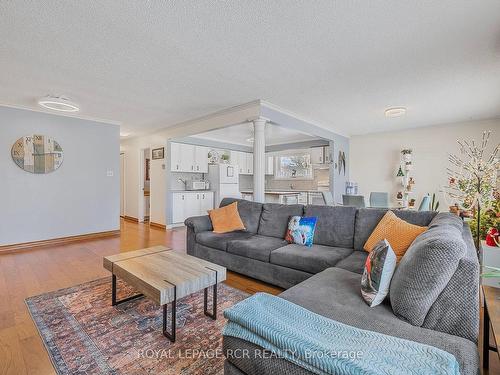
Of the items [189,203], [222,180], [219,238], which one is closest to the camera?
[219,238]

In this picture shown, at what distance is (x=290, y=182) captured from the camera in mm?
8266

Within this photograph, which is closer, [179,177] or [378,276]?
[378,276]

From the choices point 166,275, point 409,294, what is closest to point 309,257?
point 409,294

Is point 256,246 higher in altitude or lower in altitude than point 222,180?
lower

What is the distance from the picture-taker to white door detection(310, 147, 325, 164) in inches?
288

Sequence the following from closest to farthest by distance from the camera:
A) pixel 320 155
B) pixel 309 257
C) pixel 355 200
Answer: pixel 309 257 → pixel 355 200 → pixel 320 155

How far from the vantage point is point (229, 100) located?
160 inches

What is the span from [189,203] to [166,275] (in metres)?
4.61

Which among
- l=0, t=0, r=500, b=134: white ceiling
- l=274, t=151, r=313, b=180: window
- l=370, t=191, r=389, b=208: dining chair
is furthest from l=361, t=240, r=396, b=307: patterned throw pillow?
l=274, t=151, r=313, b=180: window

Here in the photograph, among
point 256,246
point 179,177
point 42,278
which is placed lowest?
point 42,278

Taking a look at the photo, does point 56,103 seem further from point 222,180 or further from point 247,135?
point 247,135

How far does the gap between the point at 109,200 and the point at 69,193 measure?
2.43 feet

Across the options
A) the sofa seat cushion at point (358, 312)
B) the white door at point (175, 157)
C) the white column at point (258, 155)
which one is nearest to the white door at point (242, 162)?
the white door at point (175, 157)

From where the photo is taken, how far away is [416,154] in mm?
5980
